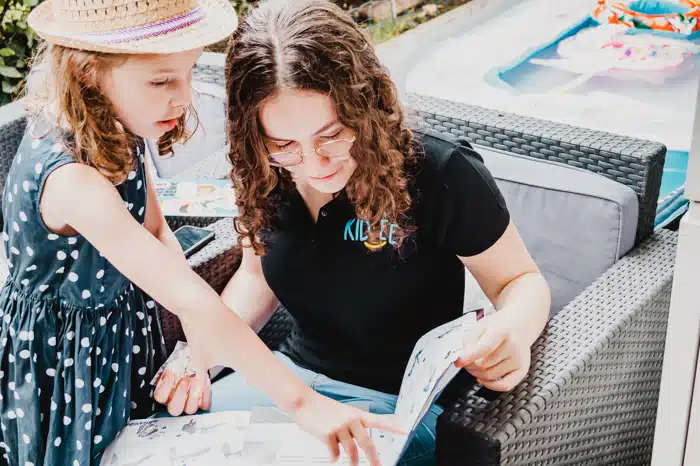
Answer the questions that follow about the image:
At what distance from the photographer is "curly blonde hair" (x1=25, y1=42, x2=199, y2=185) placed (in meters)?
1.47

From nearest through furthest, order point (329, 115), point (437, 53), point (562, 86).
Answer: point (329, 115), point (562, 86), point (437, 53)

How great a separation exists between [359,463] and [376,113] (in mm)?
652

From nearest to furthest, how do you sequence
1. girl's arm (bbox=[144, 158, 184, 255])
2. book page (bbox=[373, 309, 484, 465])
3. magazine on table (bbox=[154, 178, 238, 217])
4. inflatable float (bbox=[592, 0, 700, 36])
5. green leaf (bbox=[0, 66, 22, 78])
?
book page (bbox=[373, 309, 484, 465])
girl's arm (bbox=[144, 158, 184, 255])
magazine on table (bbox=[154, 178, 238, 217])
green leaf (bbox=[0, 66, 22, 78])
inflatable float (bbox=[592, 0, 700, 36])

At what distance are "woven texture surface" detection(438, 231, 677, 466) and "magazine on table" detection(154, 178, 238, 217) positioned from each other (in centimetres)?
102

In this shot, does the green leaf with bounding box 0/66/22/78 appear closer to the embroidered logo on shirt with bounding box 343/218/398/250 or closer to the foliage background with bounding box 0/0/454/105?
the foliage background with bounding box 0/0/454/105

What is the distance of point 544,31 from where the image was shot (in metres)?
5.45

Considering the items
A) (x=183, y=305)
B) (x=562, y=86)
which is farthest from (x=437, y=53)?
(x=183, y=305)

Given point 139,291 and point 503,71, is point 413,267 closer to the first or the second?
point 139,291

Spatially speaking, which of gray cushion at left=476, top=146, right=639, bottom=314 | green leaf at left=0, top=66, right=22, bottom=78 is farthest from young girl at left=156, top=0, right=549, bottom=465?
green leaf at left=0, top=66, right=22, bottom=78

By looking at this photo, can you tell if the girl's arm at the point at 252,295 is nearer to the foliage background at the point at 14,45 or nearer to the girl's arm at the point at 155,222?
the girl's arm at the point at 155,222

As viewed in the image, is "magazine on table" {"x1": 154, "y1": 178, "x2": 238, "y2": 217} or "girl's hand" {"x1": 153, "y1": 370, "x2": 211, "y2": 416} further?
"magazine on table" {"x1": 154, "y1": 178, "x2": 238, "y2": 217}

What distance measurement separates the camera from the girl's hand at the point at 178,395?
1732mm

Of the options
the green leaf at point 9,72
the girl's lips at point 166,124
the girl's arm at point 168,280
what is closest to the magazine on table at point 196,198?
the girl's lips at point 166,124

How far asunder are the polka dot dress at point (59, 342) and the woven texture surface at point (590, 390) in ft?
2.26
